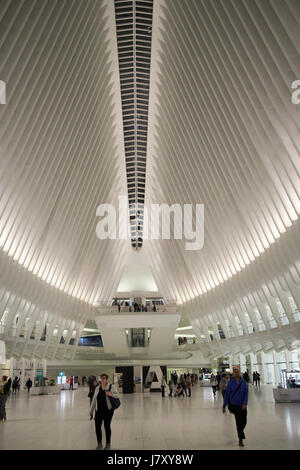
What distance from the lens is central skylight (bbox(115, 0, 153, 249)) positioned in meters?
23.6

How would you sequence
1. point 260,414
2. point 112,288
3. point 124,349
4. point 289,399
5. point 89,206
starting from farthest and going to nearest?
point 112,288
point 124,349
point 89,206
point 289,399
point 260,414

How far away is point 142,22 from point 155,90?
535 centimetres

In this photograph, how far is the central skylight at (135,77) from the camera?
2364 centimetres

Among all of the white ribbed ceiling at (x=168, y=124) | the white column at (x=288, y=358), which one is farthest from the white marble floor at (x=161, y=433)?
the white column at (x=288, y=358)

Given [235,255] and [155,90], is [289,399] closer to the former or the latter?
[235,255]

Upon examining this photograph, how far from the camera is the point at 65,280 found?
3303 centimetres

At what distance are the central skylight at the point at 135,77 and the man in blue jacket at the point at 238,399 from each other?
21.5 m

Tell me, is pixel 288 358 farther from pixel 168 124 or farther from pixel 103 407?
pixel 103 407

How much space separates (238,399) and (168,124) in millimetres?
23610

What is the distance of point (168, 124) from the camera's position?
28.4 metres

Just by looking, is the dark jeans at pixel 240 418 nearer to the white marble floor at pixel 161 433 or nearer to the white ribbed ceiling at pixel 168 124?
the white marble floor at pixel 161 433

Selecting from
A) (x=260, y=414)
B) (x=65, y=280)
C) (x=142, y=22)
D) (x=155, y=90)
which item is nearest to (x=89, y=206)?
(x=65, y=280)

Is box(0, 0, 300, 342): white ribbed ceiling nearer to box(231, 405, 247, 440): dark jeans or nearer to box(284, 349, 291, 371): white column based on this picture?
box(284, 349, 291, 371): white column

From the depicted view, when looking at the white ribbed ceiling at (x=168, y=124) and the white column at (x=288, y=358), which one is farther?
the white column at (x=288, y=358)
